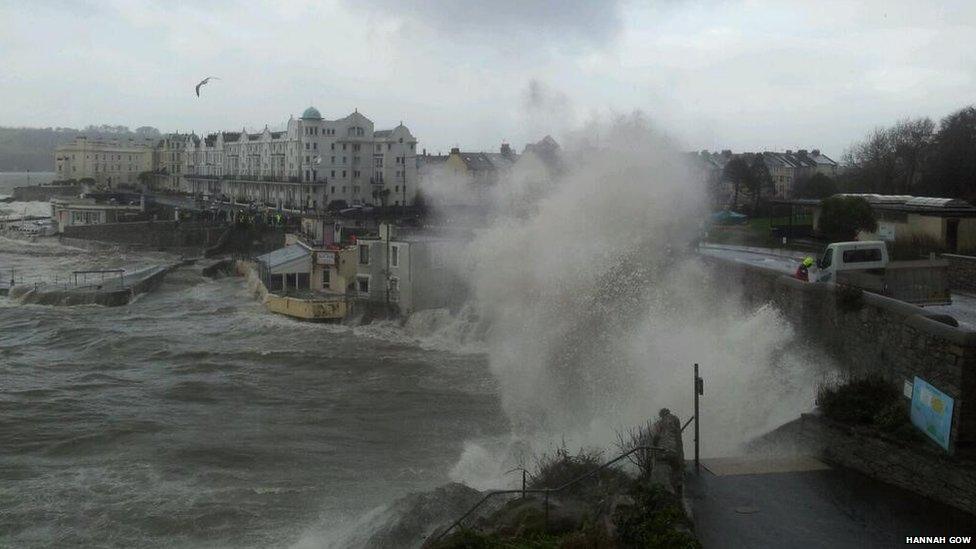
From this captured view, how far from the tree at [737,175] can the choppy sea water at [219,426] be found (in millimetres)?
28008

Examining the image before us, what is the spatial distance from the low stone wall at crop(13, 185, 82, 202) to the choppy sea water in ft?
245

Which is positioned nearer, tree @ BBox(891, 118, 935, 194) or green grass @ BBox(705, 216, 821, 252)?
green grass @ BBox(705, 216, 821, 252)

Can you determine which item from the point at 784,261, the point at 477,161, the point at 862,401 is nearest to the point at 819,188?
the point at 477,161

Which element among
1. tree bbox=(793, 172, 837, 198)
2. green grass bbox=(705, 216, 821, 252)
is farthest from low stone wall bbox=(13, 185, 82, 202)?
green grass bbox=(705, 216, 821, 252)

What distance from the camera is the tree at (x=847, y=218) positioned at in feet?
80.7

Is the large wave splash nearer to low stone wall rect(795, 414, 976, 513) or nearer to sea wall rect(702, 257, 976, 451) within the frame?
sea wall rect(702, 257, 976, 451)

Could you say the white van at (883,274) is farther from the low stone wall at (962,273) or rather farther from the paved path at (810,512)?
the paved path at (810,512)

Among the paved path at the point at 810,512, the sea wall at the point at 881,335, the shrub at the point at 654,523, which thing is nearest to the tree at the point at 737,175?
the sea wall at the point at 881,335

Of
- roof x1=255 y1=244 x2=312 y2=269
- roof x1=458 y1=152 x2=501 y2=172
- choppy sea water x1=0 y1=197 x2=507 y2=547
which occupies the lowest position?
choppy sea water x1=0 y1=197 x2=507 y2=547

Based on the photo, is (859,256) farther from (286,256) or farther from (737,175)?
(737,175)

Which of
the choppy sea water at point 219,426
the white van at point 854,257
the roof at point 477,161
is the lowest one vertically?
the choppy sea water at point 219,426

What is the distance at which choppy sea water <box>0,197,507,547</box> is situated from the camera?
12.0 metres

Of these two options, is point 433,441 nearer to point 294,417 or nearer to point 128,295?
point 294,417

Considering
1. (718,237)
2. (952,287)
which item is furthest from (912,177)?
(952,287)
